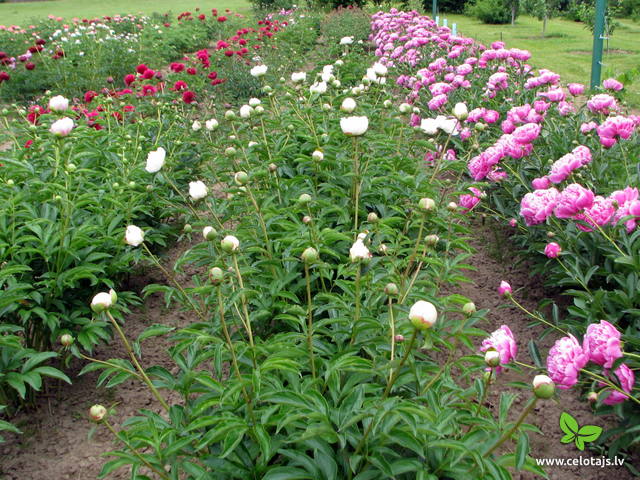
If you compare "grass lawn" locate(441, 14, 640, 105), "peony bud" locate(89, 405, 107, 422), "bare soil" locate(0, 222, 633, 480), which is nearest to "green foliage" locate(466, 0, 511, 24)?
"grass lawn" locate(441, 14, 640, 105)

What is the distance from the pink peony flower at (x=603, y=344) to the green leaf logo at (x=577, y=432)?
50 cm

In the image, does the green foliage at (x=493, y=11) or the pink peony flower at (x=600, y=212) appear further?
the green foliage at (x=493, y=11)

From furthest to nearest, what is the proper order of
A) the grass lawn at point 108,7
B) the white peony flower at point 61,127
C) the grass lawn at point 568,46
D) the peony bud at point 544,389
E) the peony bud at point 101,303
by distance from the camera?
the grass lawn at point 108,7
the grass lawn at point 568,46
the white peony flower at point 61,127
the peony bud at point 101,303
the peony bud at point 544,389

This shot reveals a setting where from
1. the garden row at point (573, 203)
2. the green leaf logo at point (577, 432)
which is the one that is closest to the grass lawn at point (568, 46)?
the garden row at point (573, 203)

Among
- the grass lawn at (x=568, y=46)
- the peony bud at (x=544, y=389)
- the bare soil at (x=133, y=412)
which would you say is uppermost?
the peony bud at (x=544, y=389)

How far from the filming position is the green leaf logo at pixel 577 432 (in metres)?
1.83

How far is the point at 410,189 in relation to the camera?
8.98 ft

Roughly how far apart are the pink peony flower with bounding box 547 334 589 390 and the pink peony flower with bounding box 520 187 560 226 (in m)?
0.75

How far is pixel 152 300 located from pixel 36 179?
88 cm

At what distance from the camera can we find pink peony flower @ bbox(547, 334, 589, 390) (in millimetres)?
1356

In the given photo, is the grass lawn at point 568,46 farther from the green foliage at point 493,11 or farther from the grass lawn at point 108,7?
the grass lawn at point 108,7

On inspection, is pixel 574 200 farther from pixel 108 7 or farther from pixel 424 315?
pixel 108 7

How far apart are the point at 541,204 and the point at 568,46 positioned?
1098cm

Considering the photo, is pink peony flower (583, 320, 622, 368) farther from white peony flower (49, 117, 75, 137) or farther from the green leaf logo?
white peony flower (49, 117, 75, 137)
